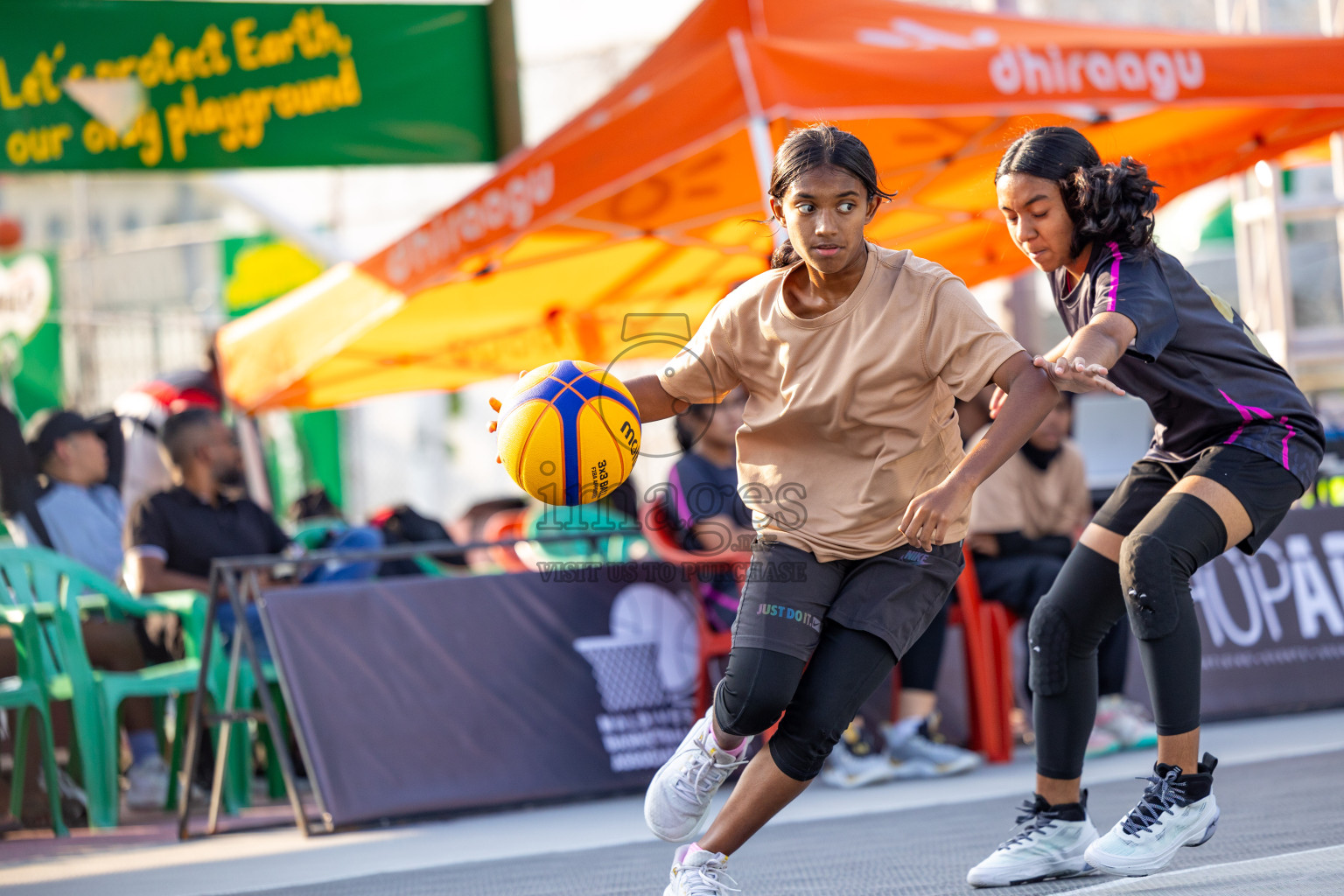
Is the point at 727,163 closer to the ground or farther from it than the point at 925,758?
farther from it

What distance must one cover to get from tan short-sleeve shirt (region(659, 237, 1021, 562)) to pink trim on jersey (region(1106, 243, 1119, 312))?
296 millimetres

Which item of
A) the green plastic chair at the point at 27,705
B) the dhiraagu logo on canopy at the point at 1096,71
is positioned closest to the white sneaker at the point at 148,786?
the green plastic chair at the point at 27,705

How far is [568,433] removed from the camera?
319 cm

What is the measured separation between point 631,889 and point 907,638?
115 centimetres

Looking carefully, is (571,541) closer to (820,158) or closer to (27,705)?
(27,705)

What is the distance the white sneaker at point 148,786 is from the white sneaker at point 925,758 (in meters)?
3.29

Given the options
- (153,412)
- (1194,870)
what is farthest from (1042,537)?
(153,412)

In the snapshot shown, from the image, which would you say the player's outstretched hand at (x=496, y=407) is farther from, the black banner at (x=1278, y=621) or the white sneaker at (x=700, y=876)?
the black banner at (x=1278, y=621)

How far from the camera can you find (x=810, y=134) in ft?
10.2

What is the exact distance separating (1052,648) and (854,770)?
2.59 m

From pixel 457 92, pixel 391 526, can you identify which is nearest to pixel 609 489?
pixel 391 526

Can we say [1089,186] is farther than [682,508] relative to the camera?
No

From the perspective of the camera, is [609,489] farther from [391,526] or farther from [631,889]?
[391,526]

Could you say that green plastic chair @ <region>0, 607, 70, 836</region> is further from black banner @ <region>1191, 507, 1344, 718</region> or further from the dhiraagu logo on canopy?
black banner @ <region>1191, 507, 1344, 718</region>
